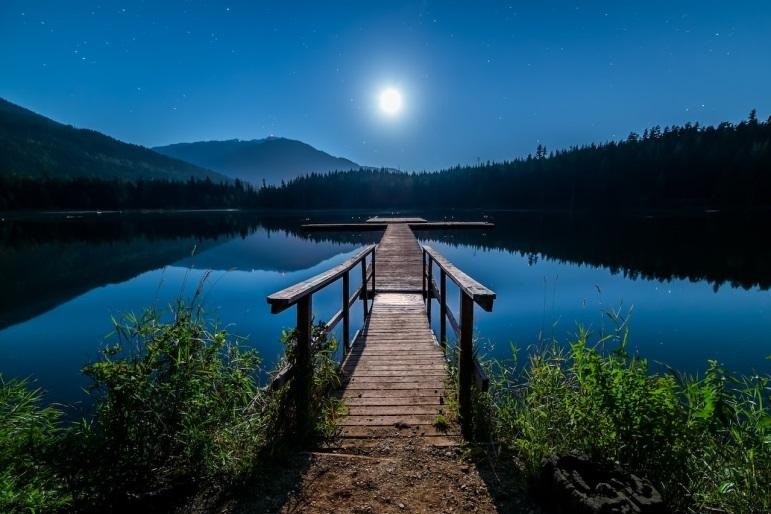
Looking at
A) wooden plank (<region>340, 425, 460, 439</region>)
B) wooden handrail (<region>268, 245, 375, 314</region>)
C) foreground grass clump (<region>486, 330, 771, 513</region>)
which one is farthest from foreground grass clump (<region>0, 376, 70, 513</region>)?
foreground grass clump (<region>486, 330, 771, 513</region>)

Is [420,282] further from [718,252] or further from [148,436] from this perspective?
[718,252]

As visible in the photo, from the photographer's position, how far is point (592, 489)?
95.7 inches

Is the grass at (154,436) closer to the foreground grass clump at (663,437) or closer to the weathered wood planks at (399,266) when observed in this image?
the foreground grass clump at (663,437)

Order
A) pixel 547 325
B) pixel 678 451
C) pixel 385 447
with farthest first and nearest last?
pixel 547 325 < pixel 385 447 < pixel 678 451

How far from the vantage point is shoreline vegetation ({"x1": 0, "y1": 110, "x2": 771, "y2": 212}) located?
73500 millimetres

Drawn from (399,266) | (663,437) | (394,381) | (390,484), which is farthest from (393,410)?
(399,266)

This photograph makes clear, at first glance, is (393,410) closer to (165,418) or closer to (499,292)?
(165,418)

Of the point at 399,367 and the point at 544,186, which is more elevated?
the point at 544,186

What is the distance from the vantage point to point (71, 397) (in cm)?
751

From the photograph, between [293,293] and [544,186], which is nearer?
[293,293]

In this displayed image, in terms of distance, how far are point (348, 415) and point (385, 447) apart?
71cm

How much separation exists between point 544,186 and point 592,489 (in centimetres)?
10343

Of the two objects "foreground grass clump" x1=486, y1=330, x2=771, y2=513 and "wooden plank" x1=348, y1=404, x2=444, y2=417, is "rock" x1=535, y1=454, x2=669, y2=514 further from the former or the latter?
"wooden plank" x1=348, y1=404, x2=444, y2=417

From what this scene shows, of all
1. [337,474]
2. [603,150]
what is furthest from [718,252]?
[603,150]
